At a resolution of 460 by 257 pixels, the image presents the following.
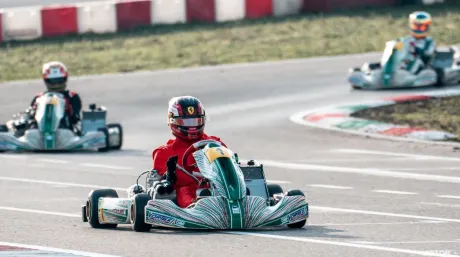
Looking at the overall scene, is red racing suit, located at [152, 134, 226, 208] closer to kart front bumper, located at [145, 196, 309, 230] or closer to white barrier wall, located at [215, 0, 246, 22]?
kart front bumper, located at [145, 196, 309, 230]

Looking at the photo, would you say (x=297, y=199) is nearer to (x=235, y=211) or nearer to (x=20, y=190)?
(x=235, y=211)

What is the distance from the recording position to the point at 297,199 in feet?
31.8

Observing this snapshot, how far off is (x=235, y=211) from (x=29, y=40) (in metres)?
19.4

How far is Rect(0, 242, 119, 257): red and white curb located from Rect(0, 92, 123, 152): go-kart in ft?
27.4

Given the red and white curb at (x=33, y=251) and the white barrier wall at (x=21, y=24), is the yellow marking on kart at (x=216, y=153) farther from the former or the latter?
the white barrier wall at (x=21, y=24)

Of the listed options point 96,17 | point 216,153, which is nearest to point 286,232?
point 216,153

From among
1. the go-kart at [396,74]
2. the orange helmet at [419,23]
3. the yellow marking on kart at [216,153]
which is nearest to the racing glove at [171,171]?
the yellow marking on kart at [216,153]

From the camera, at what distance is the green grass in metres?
26.0

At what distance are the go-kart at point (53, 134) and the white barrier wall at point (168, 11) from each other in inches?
460

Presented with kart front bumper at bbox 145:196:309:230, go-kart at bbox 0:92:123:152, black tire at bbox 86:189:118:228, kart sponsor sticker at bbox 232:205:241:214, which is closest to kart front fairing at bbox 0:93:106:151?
go-kart at bbox 0:92:123:152

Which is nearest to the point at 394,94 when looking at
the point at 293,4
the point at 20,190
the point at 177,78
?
the point at 177,78

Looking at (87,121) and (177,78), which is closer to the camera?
(87,121)

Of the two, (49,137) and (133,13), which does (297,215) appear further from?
(133,13)

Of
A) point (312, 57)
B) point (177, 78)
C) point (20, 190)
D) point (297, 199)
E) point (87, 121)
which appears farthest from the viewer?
point (312, 57)
